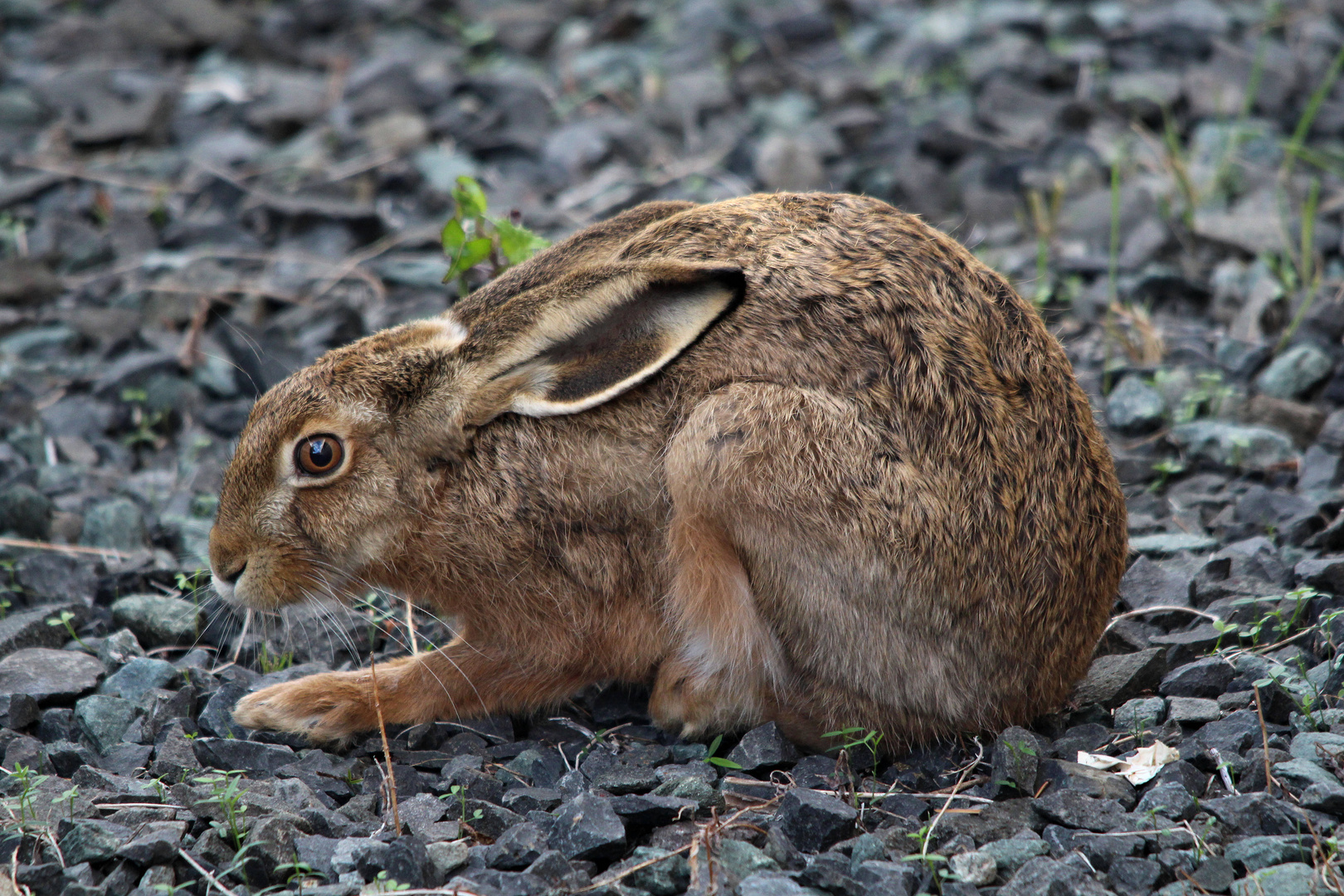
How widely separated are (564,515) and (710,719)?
0.88m

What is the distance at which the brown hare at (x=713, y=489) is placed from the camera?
433cm

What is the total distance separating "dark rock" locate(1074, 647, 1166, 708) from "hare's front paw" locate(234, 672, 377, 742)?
8.40 feet

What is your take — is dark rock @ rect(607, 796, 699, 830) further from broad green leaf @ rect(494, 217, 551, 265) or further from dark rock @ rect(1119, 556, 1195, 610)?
broad green leaf @ rect(494, 217, 551, 265)

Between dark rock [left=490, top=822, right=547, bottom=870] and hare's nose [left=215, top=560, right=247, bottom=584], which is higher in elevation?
hare's nose [left=215, top=560, right=247, bottom=584]

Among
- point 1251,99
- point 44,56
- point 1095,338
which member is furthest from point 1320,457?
point 44,56

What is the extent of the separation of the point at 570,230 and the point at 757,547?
4211mm

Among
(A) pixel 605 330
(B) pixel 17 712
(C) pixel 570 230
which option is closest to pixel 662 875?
(A) pixel 605 330

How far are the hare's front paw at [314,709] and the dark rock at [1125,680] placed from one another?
8.40 feet

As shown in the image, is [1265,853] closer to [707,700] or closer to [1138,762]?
[1138,762]

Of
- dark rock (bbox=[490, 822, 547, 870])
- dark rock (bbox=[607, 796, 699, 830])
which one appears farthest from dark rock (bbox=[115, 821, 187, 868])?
dark rock (bbox=[607, 796, 699, 830])

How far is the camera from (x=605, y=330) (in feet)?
15.0

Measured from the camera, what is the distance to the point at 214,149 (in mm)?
9289

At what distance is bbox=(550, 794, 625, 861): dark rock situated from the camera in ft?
12.6

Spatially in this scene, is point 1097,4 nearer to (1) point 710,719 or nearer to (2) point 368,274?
(2) point 368,274
